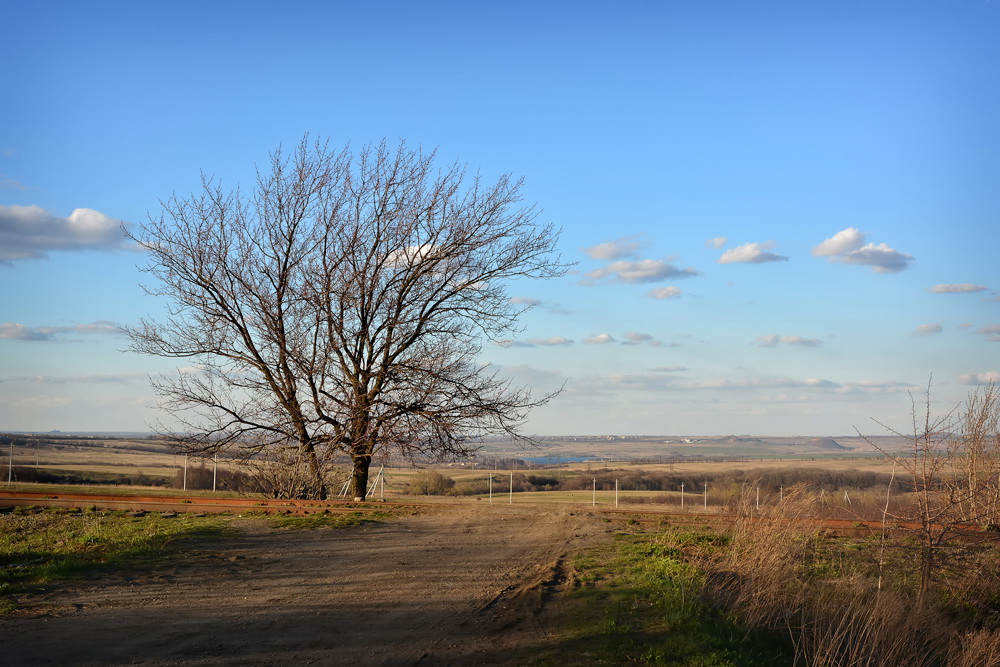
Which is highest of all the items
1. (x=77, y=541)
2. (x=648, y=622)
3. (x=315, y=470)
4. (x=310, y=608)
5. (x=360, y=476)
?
(x=315, y=470)

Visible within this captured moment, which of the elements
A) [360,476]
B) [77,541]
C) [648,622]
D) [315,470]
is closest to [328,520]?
[360,476]

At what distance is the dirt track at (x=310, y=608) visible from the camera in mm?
6309

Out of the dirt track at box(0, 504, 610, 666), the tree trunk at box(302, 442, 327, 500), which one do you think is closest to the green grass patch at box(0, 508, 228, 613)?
the dirt track at box(0, 504, 610, 666)

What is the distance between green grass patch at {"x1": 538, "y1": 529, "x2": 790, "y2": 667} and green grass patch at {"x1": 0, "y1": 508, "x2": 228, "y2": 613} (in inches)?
212

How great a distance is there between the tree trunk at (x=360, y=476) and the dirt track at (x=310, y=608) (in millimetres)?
4837

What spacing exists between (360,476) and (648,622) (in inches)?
407

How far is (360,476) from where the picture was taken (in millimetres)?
17125

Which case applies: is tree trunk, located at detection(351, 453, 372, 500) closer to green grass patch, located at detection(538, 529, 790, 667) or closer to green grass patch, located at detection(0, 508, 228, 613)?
green grass patch, located at detection(0, 508, 228, 613)

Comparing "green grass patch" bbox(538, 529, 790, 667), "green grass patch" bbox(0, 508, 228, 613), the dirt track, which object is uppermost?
"green grass patch" bbox(0, 508, 228, 613)

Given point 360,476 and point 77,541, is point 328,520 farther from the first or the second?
point 77,541

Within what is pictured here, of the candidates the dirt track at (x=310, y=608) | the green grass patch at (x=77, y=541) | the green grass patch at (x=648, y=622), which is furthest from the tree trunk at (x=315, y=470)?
the green grass patch at (x=648, y=622)

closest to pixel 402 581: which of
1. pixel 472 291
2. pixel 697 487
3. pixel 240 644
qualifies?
pixel 240 644

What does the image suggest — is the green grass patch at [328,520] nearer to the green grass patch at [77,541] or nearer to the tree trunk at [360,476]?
the green grass patch at [77,541]

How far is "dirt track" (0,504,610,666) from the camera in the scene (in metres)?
6.31
